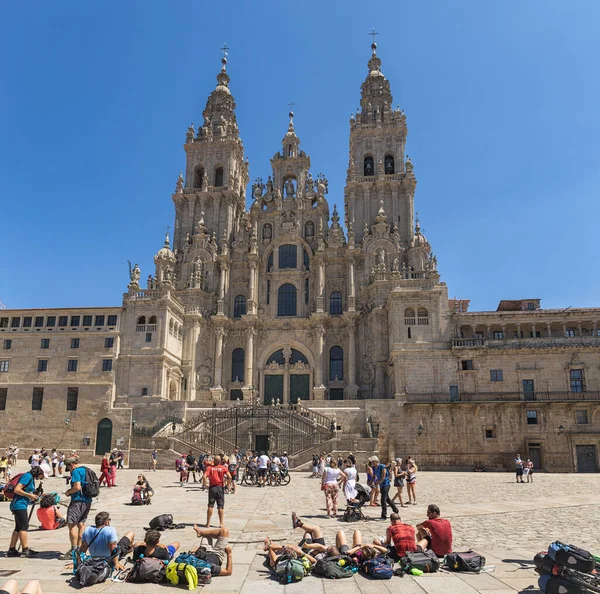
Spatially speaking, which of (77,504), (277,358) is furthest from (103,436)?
(77,504)

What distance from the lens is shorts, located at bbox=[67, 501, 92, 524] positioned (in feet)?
34.0

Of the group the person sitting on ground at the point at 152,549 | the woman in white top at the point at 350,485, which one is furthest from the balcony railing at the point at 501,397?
the person sitting on ground at the point at 152,549

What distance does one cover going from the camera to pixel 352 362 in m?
49.0

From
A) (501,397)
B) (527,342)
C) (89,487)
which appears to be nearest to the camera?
(89,487)

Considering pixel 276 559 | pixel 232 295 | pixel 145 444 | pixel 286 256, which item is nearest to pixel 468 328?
pixel 286 256

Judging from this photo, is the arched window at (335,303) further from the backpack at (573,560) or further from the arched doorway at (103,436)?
→ the backpack at (573,560)

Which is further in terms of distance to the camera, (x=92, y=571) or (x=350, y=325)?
(x=350, y=325)

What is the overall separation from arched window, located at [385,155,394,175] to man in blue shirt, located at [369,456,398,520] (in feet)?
137

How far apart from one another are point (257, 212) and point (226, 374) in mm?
16409

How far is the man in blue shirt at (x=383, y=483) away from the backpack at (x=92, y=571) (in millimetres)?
8855

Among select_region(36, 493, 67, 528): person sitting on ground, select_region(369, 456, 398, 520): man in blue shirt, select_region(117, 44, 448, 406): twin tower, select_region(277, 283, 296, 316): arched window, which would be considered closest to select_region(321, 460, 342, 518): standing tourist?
select_region(369, 456, 398, 520): man in blue shirt

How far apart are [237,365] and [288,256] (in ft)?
38.4

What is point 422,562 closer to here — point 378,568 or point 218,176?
point 378,568

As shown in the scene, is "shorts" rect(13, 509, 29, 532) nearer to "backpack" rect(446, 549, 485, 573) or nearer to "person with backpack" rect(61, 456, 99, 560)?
"person with backpack" rect(61, 456, 99, 560)
